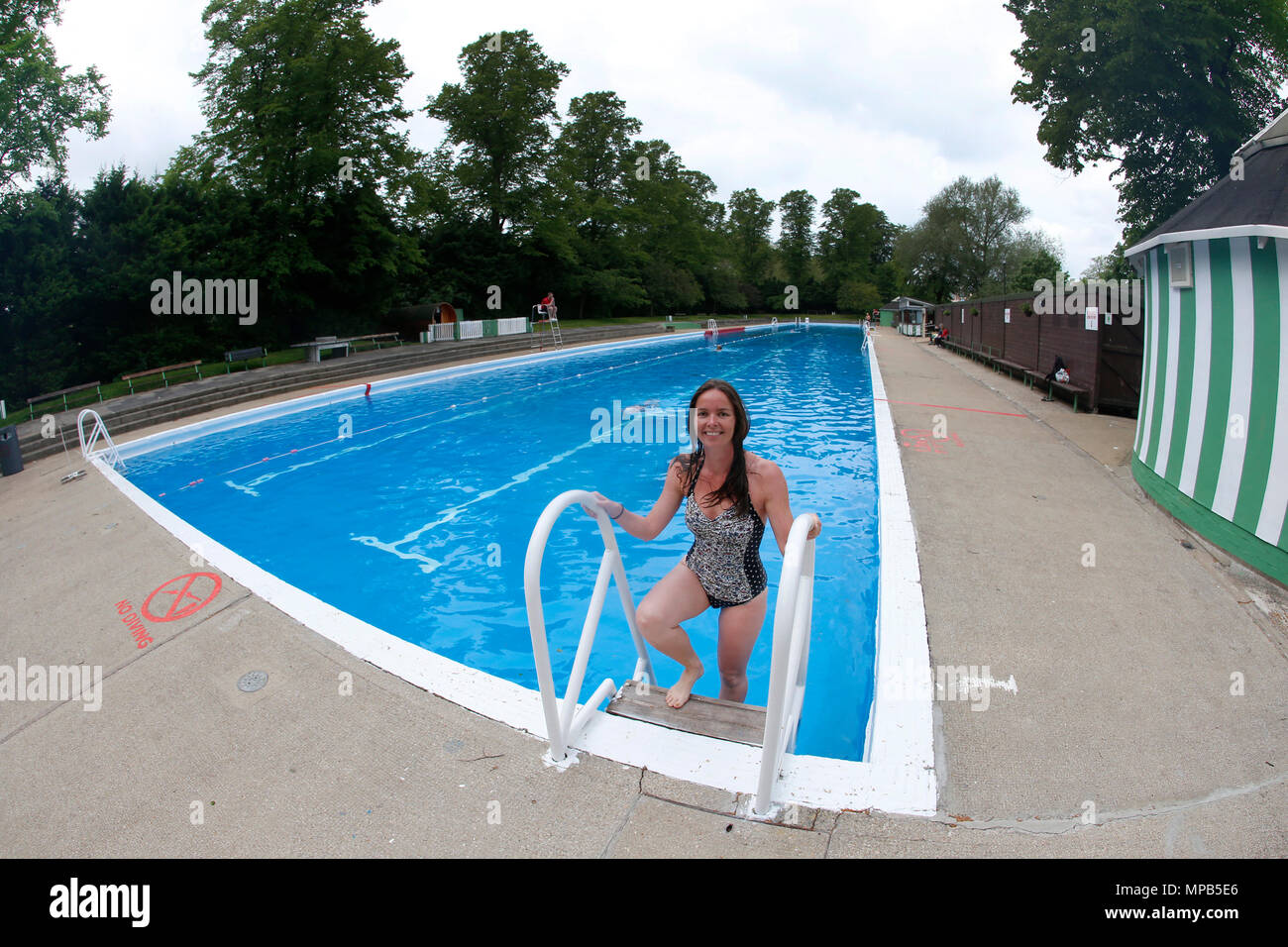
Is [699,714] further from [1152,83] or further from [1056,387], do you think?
[1152,83]

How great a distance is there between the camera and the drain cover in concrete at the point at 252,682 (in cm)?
412

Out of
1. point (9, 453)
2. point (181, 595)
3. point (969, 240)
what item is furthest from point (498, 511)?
point (969, 240)

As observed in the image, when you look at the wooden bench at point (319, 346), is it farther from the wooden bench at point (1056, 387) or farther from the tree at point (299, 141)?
the wooden bench at point (1056, 387)

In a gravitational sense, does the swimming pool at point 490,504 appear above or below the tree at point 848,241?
below

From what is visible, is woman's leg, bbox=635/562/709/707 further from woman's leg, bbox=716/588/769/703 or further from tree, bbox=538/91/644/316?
tree, bbox=538/91/644/316

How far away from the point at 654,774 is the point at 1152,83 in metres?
17.7

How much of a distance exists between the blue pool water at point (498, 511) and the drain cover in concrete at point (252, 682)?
180 centimetres

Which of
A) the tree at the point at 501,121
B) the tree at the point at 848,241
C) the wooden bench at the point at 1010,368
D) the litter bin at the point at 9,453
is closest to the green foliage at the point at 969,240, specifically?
the tree at the point at 848,241

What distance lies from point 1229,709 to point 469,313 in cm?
4203

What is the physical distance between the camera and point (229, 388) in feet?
61.9
